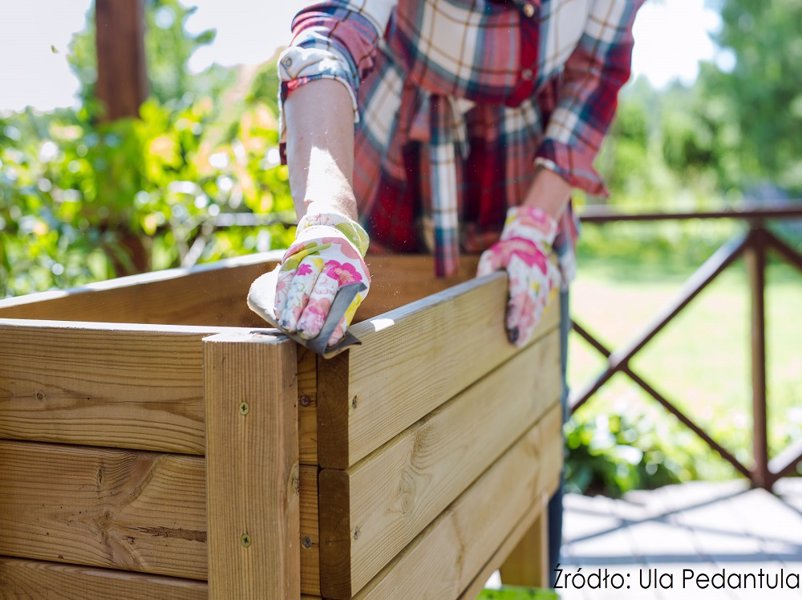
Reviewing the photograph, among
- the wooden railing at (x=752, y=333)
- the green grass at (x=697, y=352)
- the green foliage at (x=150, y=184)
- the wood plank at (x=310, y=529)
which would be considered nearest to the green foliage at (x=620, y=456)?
the green grass at (x=697, y=352)

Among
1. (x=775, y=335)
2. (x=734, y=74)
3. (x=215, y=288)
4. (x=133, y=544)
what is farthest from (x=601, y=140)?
(x=734, y=74)

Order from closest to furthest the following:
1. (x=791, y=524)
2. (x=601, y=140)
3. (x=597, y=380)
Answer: (x=601, y=140) → (x=791, y=524) → (x=597, y=380)

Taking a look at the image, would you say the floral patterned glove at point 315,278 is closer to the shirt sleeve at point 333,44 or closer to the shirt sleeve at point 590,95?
the shirt sleeve at point 333,44

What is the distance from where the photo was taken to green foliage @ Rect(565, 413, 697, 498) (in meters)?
2.99

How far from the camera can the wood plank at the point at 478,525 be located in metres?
0.93

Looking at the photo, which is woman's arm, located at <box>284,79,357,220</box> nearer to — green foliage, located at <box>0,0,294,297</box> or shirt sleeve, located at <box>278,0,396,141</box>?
shirt sleeve, located at <box>278,0,396,141</box>

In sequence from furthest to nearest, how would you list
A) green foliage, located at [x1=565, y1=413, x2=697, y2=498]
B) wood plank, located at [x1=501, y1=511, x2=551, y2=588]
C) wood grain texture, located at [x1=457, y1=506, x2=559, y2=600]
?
1. green foliage, located at [x1=565, y1=413, x2=697, y2=498]
2. wood plank, located at [x1=501, y1=511, x2=551, y2=588]
3. wood grain texture, located at [x1=457, y1=506, x2=559, y2=600]

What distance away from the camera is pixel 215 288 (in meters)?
1.40

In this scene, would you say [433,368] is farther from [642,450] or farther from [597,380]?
[642,450]

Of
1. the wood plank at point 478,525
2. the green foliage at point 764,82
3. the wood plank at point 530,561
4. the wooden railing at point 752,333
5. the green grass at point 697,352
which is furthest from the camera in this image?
the green foliage at point 764,82

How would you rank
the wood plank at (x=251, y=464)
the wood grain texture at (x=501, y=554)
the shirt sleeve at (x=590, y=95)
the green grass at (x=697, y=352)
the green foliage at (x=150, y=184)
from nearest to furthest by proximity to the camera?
the wood plank at (x=251, y=464) → the wood grain texture at (x=501, y=554) → the shirt sleeve at (x=590, y=95) → the green foliage at (x=150, y=184) → the green grass at (x=697, y=352)

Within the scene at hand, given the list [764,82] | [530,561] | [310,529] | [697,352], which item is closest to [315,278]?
[310,529]

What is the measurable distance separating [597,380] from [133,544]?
2317mm

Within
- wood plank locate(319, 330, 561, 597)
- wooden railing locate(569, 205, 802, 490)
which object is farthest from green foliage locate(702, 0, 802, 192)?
wood plank locate(319, 330, 561, 597)
